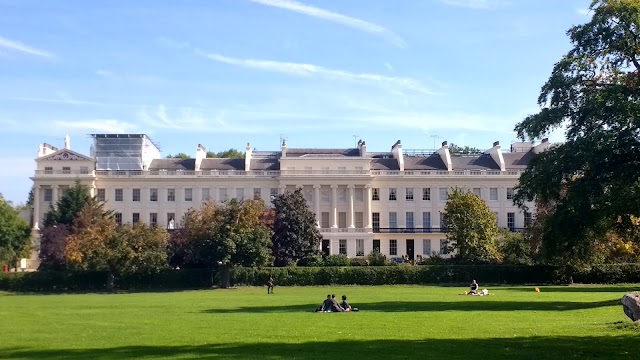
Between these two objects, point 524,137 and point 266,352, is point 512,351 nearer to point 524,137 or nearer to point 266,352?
point 266,352

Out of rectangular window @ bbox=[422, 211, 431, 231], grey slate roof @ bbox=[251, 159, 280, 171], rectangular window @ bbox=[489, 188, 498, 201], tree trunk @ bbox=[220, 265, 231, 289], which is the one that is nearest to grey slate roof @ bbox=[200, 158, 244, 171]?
grey slate roof @ bbox=[251, 159, 280, 171]

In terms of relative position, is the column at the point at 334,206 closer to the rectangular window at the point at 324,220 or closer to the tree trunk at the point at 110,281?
the rectangular window at the point at 324,220

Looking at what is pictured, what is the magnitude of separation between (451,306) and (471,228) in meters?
38.0

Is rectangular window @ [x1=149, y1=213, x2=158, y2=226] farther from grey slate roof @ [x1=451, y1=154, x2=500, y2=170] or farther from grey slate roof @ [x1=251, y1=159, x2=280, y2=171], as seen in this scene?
grey slate roof @ [x1=451, y1=154, x2=500, y2=170]

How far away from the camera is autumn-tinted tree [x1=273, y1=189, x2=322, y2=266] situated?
73.1 metres

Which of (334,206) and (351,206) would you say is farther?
(334,206)


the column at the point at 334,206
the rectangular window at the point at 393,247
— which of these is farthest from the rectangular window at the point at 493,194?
the column at the point at 334,206

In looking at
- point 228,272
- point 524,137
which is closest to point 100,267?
point 228,272

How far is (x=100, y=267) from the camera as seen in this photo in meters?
64.4

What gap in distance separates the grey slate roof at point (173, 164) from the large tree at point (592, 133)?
7406 cm

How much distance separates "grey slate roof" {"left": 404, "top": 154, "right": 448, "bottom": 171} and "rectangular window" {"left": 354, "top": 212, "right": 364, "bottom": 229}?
8.81m

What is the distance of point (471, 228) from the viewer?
7144 cm

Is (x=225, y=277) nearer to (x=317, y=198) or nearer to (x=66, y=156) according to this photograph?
(x=317, y=198)

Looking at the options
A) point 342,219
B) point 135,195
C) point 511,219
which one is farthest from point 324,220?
point 135,195
